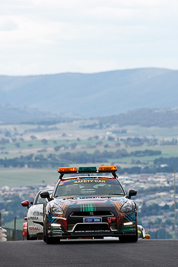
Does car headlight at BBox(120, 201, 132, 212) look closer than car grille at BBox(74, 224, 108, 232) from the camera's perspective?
No

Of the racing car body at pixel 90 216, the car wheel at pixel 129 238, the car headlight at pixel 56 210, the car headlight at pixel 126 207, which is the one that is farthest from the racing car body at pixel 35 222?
the car headlight at pixel 126 207

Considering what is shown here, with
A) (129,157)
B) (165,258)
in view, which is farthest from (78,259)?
(129,157)

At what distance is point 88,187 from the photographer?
1606 centimetres

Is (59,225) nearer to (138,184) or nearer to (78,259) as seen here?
(78,259)

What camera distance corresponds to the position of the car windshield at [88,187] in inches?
627

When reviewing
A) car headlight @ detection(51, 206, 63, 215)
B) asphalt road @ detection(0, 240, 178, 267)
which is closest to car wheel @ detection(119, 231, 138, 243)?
asphalt road @ detection(0, 240, 178, 267)

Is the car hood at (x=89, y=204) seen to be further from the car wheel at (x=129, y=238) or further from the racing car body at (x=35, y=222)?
the racing car body at (x=35, y=222)

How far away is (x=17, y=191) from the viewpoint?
12244 cm

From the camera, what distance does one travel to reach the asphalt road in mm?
11469

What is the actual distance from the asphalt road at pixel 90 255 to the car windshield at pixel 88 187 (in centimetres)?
100

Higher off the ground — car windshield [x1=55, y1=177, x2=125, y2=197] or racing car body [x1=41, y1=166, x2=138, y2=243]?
car windshield [x1=55, y1=177, x2=125, y2=197]

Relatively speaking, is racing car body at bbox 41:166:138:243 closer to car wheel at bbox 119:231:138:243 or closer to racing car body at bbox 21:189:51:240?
car wheel at bbox 119:231:138:243

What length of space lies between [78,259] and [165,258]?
1.31 metres

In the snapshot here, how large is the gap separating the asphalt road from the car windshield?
996 mm
